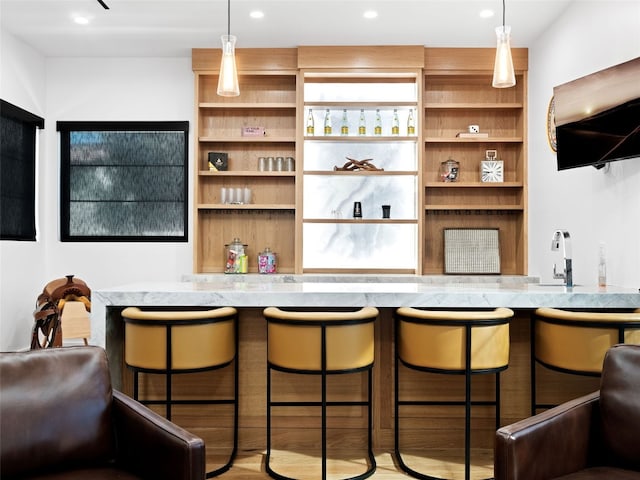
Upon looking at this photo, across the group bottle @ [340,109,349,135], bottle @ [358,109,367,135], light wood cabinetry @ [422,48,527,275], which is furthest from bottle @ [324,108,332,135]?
light wood cabinetry @ [422,48,527,275]

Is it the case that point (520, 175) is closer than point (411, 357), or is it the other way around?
point (411, 357)

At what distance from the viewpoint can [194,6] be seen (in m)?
3.91

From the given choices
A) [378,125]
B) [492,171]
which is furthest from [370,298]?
[492,171]

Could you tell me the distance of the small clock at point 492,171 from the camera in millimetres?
4793

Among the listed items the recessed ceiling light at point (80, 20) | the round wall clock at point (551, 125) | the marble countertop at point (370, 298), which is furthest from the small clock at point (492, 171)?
the recessed ceiling light at point (80, 20)

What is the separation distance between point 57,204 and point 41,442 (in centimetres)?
389

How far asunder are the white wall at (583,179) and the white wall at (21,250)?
15.0 feet

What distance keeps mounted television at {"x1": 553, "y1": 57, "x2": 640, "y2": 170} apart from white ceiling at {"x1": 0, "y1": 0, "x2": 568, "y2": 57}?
1056 millimetres

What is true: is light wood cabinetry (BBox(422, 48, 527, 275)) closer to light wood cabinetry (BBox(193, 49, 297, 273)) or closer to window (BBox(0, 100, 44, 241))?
light wood cabinetry (BBox(193, 49, 297, 273))

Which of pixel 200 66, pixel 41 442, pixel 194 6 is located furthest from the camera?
pixel 200 66

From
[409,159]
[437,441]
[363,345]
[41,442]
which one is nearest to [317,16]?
[409,159]

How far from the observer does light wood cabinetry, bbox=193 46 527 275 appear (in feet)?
15.9

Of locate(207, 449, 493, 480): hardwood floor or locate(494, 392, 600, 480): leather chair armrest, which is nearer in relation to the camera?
locate(494, 392, 600, 480): leather chair armrest

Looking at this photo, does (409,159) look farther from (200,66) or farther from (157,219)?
(157,219)
